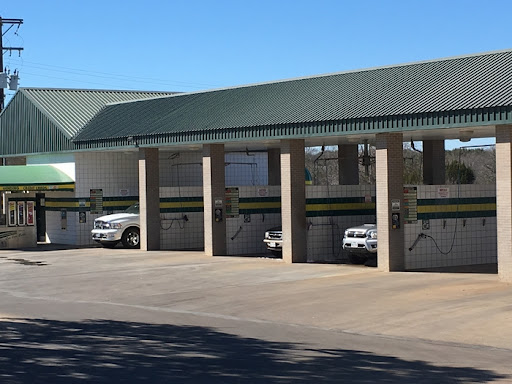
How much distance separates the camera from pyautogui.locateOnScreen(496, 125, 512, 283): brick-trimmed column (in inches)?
831

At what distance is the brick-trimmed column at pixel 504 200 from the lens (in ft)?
69.3

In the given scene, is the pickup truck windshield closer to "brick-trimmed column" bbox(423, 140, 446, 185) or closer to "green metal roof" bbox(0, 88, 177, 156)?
"green metal roof" bbox(0, 88, 177, 156)

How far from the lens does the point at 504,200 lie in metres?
21.3

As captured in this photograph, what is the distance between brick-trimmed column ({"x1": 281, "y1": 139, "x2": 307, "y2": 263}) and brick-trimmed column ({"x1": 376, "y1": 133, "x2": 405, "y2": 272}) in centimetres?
356

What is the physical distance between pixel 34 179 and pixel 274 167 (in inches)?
384

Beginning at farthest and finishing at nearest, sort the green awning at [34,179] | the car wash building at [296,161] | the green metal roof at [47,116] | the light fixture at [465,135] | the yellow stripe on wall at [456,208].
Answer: the green metal roof at [47,116]
the green awning at [34,179]
the light fixture at [465,135]
the yellow stripe on wall at [456,208]
the car wash building at [296,161]

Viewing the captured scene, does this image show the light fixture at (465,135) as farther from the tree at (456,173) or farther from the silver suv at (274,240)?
the tree at (456,173)

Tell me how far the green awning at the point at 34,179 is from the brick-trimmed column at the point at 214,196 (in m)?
9.14

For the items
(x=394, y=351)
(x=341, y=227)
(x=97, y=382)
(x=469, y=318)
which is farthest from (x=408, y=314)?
(x=341, y=227)

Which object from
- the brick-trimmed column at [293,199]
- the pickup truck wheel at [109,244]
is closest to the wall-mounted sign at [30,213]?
the pickup truck wheel at [109,244]

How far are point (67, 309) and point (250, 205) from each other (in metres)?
14.2

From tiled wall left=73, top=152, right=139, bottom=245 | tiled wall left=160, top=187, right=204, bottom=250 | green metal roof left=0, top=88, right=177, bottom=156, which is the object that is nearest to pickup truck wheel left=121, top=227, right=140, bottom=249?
tiled wall left=160, top=187, right=204, bottom=250

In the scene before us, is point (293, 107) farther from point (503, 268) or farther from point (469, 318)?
point (469, 318)

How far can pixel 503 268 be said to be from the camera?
69.3 feet
